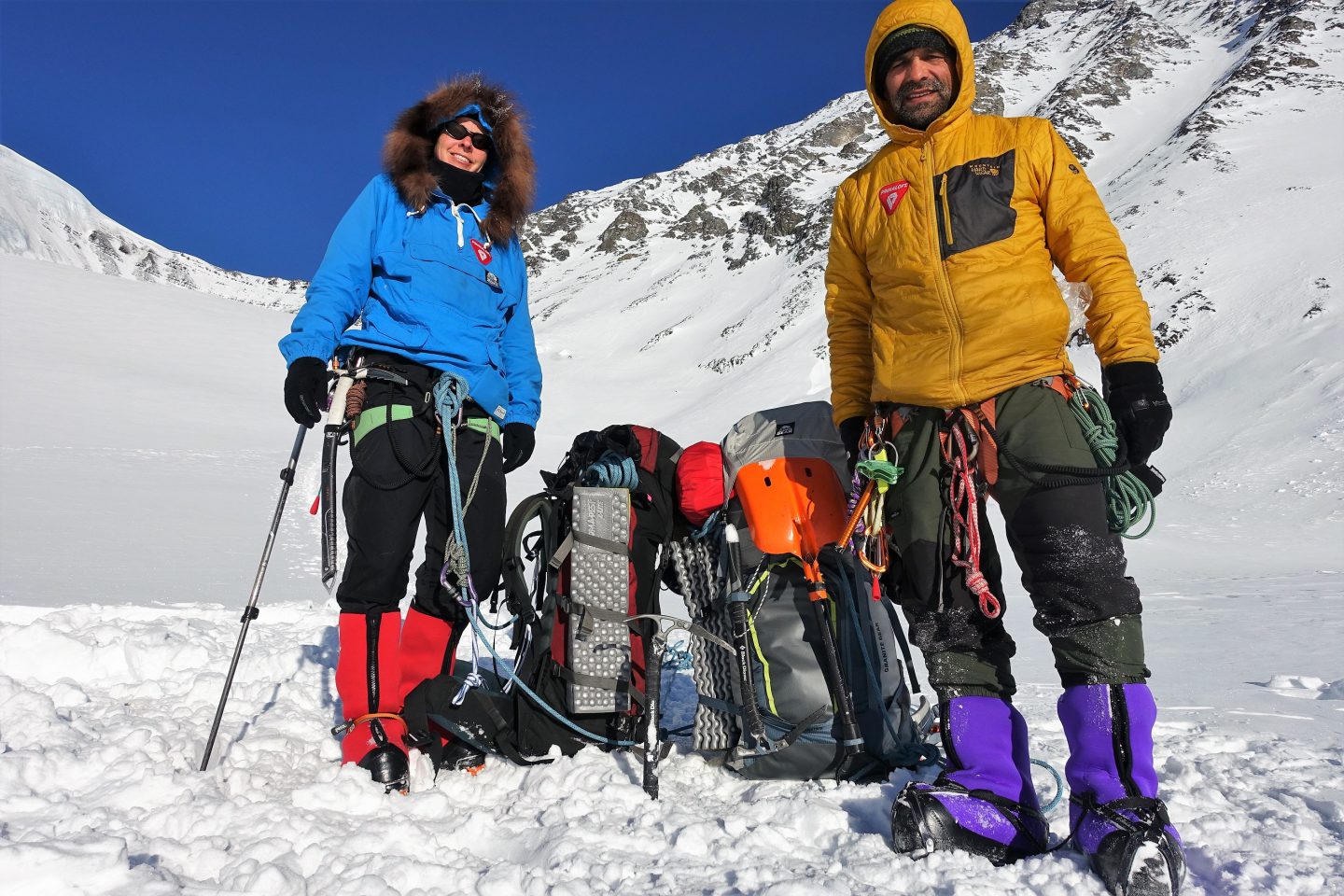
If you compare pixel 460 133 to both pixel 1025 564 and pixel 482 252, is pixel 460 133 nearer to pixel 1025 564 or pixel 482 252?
pixel 482 252

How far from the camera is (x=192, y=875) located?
1881 millimetres

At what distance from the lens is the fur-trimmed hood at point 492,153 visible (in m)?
3.05

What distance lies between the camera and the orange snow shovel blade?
2721 mm

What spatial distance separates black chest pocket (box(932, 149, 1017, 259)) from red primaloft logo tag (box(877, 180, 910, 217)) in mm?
138

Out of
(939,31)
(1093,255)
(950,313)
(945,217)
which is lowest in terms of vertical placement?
(950,313)

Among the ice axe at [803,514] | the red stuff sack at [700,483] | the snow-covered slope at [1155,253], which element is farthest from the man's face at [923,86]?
the snow-covered slope at [1155,253]

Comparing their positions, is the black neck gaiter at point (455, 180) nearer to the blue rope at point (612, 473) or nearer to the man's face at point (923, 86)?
the blue rope at point (612, 473)

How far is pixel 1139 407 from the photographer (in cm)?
210

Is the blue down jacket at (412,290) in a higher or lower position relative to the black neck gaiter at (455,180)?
lower

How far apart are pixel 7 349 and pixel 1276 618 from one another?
65.3 feet

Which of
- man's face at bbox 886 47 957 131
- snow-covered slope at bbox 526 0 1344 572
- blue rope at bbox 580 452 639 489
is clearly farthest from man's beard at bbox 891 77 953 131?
snow-covered slope at bbox 526 0 1344 572

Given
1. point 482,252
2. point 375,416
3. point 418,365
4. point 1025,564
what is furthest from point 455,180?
point 1025,564

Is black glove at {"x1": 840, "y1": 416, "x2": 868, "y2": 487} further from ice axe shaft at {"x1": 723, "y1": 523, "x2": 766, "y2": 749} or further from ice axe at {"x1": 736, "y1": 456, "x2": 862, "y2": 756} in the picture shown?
ice axe shaft at {"x1": 723, "y1": 523, "x2": 766, "y2": 749}

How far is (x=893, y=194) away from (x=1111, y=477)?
1.03 meters
